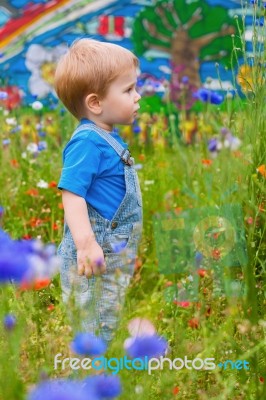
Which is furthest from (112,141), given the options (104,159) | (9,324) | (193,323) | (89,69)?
(9,324)

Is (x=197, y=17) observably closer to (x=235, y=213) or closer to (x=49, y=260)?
(x=235, y=213)

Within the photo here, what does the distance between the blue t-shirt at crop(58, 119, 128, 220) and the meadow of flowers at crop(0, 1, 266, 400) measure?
0.24 meters

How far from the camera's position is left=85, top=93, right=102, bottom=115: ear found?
2465mm

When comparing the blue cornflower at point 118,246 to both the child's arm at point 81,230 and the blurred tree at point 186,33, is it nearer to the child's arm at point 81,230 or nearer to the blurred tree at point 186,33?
the child's arm at point 81,230

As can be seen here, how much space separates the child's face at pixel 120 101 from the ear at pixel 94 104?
0.02 metres

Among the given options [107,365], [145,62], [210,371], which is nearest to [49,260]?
[107,365]

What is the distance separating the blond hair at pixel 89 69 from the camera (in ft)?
8.01

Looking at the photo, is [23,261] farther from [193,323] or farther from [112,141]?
[193,323]

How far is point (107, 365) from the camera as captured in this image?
5.58ft

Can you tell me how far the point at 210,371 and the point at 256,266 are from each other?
0.61 metres

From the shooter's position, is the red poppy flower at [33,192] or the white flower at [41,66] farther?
the white flower at [41,66]

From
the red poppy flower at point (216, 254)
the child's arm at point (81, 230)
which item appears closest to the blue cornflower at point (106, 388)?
the child's arm at point (81, 230)

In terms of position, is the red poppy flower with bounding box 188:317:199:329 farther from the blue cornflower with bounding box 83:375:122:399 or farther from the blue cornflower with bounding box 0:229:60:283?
the blue cornflower with bounding box 83:375:122:399

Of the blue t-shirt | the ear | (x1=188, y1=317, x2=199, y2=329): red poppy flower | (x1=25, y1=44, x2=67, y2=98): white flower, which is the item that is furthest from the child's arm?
(x1=25, y1=44, x2=67, y2=98): white flower
